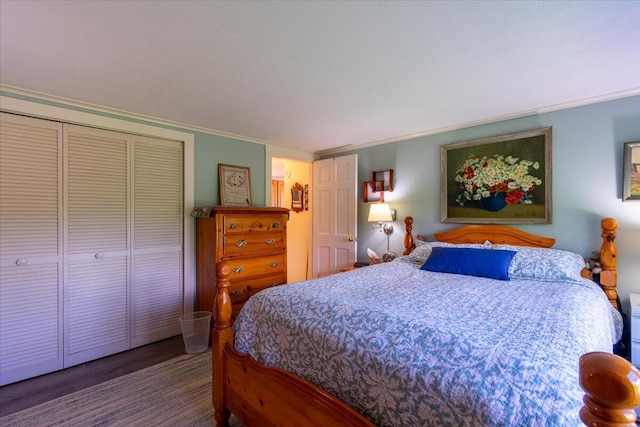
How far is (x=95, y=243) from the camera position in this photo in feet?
8.64

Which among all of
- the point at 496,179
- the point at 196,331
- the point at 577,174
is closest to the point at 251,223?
the point at 196,331

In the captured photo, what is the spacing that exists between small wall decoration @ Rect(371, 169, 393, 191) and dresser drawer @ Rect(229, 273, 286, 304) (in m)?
1.64

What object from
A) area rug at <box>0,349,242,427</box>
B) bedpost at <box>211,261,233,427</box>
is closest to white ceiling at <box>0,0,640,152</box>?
bedpost at <box>211,261,233,427</box>

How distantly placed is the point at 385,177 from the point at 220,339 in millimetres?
2677

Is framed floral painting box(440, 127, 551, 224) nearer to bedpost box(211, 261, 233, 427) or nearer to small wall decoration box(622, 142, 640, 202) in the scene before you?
small wall decoration box(622, 142, 640, 202)

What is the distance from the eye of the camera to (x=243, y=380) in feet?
5.23

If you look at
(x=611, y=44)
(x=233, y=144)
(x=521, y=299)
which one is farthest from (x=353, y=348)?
(x=233, y=144)

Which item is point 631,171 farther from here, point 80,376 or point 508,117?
point 80,376

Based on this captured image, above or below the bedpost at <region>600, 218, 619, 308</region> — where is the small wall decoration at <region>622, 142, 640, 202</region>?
above

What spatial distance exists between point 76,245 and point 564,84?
3996 mm

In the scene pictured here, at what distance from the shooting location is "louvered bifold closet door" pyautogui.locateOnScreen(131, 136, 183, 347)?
2.87 meters

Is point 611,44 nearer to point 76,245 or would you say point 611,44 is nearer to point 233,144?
point 233,144

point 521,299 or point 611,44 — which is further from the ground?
point 611,44

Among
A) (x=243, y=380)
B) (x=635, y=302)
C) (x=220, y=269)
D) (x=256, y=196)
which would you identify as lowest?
(x=243, y=380)
